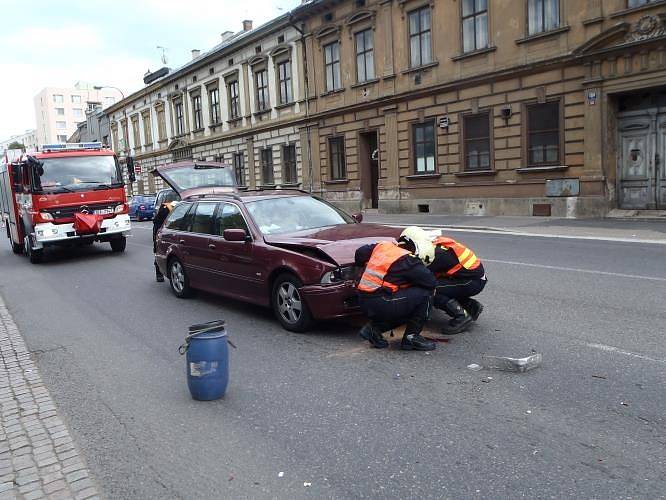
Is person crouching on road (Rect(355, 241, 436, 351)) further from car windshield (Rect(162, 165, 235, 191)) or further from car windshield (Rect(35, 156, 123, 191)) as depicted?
car windshield (Rect(162, 165, 235, 191))

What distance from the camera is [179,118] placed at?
4575 cm

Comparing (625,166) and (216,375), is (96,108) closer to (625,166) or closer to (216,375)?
(625,166)

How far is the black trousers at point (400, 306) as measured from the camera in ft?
18.7

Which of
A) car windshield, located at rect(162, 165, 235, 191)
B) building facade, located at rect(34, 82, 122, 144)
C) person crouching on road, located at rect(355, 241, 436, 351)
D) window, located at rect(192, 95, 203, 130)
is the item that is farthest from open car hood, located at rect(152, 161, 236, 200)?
building facade, located at rect(34, 82, 122, 144)

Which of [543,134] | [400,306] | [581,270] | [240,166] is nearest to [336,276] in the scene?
[400,306]

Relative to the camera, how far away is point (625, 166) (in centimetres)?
1850

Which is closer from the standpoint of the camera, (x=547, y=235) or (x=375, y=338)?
(x=375, y=338)

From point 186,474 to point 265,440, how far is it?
24.0 inches

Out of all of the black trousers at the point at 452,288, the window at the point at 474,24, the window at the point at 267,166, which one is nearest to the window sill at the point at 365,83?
the window at the point at 474,24

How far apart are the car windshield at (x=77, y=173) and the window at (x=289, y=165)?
1692 centimetres

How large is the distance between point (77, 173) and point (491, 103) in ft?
45.1

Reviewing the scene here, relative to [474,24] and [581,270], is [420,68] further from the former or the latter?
[581,270]

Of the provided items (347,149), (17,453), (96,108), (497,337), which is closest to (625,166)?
(347,149)

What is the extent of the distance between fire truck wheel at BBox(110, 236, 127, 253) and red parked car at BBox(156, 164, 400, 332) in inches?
Answer: 265
